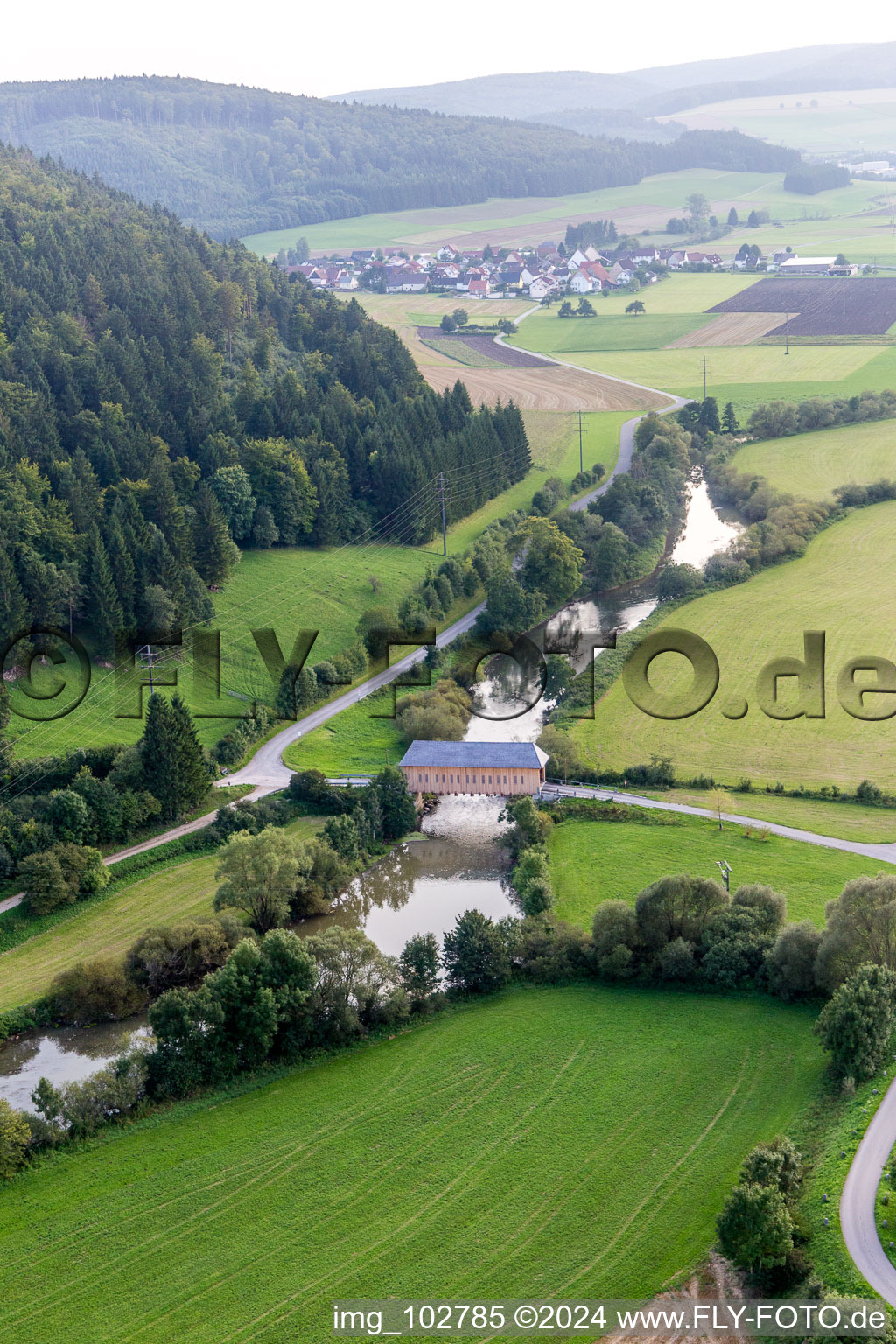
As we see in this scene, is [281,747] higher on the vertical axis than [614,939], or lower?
higher

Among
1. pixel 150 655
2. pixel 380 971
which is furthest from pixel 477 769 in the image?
pixel 380 971

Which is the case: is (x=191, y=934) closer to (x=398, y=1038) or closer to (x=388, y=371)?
(x=398, y=1038)

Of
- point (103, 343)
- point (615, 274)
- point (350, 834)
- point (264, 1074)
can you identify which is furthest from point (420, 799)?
point (615, 274)

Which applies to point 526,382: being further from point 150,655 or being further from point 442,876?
point 442,876

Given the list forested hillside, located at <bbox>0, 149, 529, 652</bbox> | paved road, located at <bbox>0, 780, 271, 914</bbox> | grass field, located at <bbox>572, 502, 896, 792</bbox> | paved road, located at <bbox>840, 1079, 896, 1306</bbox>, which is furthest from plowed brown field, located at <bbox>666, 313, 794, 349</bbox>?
paved road, located at <bbox>840, 1079, 896, 1306</bbox>

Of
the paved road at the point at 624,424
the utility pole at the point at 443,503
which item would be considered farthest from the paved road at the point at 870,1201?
the paved road at the point at 624,424

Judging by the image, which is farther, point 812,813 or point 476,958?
point 812,813
